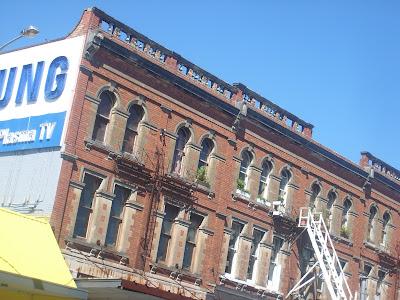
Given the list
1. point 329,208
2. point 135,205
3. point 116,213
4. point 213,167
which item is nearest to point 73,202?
point 116,213

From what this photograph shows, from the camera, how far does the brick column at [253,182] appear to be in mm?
29281

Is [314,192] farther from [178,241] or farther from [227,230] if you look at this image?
[178,241]

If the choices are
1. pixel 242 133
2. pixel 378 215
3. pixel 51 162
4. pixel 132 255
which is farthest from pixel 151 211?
pixel 378 215

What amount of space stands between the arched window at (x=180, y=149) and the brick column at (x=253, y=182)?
150 inches

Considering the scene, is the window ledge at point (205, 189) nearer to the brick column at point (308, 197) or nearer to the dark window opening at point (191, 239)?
the dark window opening at point (191, 239)

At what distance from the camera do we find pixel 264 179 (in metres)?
30.3

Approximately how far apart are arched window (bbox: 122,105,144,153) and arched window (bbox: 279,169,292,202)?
8.49m

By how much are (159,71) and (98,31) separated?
10.2 ft

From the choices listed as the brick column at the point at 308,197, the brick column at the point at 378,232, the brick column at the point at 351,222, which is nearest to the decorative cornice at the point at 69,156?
the brick column at the point at 308,197

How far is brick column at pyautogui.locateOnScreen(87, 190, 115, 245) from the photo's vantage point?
23.3m

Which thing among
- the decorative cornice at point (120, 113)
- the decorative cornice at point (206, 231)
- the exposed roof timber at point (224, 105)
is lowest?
the decorative cornice at point (206, 231)

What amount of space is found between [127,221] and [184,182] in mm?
2921

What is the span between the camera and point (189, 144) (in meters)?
26.9

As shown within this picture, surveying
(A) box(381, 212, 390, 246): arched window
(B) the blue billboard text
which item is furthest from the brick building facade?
(A) box(381, 212, 390, 246): arched window
